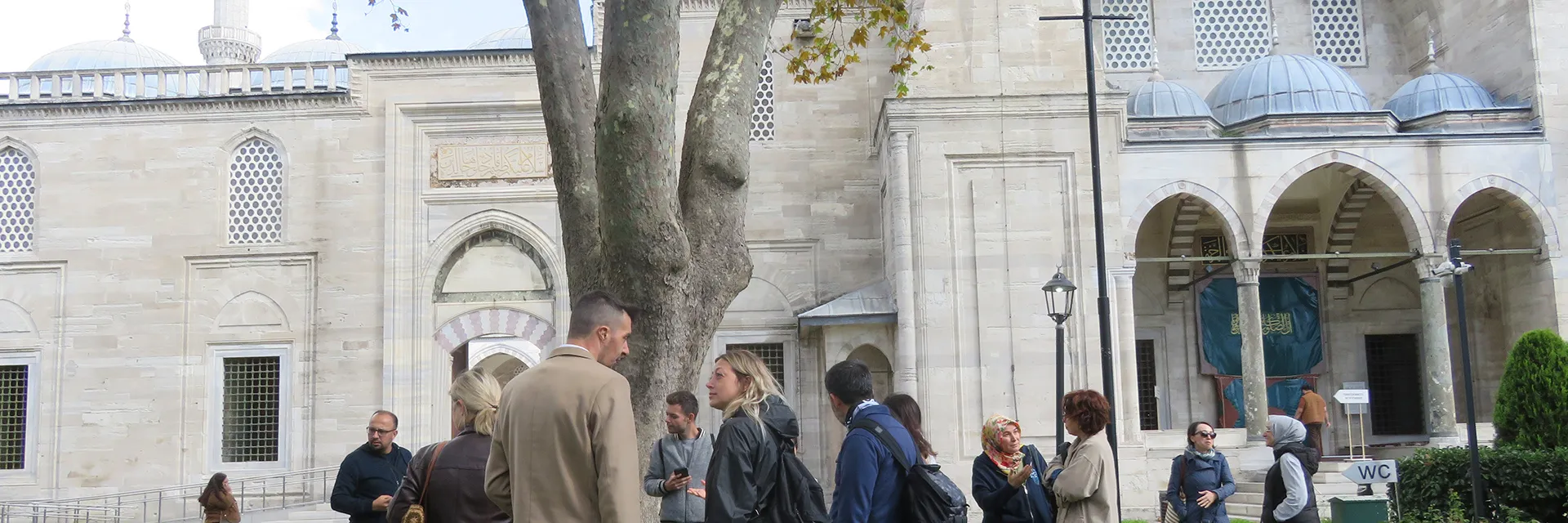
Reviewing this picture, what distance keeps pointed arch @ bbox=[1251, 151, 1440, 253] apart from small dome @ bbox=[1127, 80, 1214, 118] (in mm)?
1785

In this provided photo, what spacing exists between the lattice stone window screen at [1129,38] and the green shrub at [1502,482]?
34.0 feet

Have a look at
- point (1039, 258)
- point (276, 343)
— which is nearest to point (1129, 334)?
point (1039, 258)

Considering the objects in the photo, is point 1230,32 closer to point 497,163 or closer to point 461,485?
point 497,163

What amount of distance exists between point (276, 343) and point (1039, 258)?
11.3 metres

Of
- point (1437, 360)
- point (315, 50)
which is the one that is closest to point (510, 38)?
point (315, 50)

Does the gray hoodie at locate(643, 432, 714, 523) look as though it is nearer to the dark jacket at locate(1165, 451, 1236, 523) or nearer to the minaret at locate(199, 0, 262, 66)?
the dark jacket at locate(1165, 451, 1236, 523)

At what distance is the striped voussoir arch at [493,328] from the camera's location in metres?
19.2

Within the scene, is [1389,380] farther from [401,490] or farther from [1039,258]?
[401,490]

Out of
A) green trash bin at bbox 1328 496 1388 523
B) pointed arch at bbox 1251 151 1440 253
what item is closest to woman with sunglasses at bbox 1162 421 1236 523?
green trash bin at bbox 1328 496 1388 523

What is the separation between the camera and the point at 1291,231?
2042 cm

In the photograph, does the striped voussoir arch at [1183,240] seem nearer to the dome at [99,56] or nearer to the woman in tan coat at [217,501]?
the woman in tan coat at [217,501]

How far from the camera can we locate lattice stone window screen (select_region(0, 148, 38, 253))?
20.0 m

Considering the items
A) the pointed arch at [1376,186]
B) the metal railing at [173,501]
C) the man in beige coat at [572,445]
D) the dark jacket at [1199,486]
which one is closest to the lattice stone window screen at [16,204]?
the metal railing at [173,501]

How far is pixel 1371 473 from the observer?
387 inches
